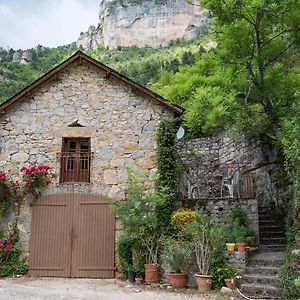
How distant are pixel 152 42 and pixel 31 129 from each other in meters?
68.5

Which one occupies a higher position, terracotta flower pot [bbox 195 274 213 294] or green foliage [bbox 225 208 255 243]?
green foliage [bbox 225 208 255 243]

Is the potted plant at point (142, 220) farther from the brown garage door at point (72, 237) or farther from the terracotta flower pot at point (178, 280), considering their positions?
the brown garage door at point (72, 237)

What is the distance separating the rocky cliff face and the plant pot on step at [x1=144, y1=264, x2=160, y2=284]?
69.5 metres

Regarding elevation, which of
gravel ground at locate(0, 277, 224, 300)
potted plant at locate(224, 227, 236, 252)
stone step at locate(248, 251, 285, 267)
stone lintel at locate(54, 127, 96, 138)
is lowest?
gravel ground at locate(0, 277, 224, 300)

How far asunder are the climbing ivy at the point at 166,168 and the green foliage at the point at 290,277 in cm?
301

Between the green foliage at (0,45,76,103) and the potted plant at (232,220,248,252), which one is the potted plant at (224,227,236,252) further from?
the green foliage at (0,45,76,103)

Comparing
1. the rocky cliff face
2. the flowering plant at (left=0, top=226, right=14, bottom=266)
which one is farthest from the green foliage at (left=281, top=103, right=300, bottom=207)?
the rocky cliff face

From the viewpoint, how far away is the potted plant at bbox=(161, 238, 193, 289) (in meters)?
8.45

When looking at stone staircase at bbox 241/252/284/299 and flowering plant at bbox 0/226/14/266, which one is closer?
stone staircase at bbox 241/252/284/299

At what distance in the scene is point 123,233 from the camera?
9.85 m

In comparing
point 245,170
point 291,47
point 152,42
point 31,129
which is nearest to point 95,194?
point 31,129

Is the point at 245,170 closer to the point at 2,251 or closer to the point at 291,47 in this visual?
the point at 291,47

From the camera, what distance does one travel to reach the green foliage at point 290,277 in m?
7.07

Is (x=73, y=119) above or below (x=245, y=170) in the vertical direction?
above
